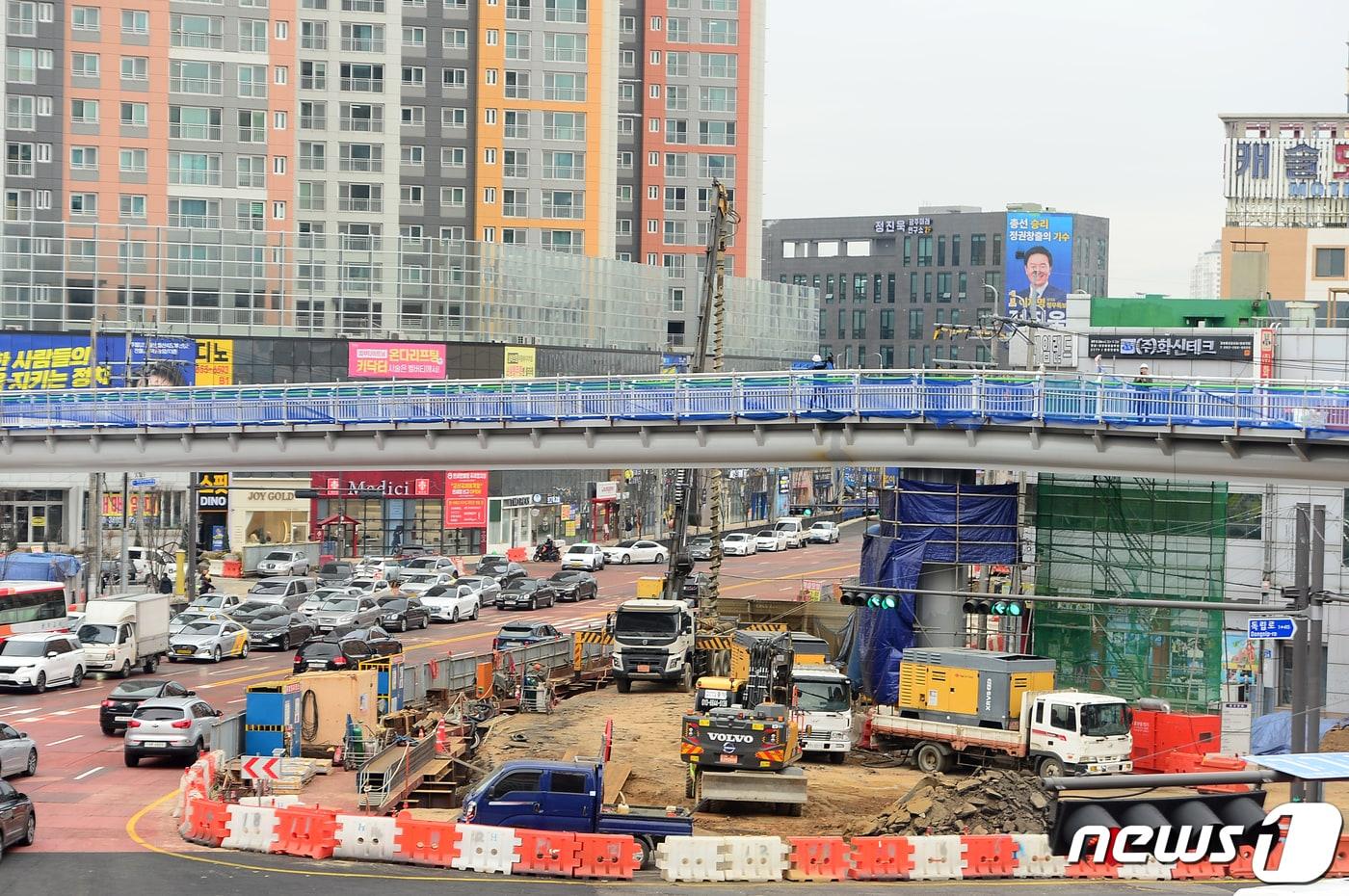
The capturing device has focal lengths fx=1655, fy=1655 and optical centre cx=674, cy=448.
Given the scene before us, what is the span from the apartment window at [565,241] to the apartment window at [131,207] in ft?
85.3

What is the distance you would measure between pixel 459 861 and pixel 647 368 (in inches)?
3304

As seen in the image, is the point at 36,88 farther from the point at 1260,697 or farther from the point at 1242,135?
the point at 1260,697

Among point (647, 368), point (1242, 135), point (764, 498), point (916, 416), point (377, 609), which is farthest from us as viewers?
point (764, 498)

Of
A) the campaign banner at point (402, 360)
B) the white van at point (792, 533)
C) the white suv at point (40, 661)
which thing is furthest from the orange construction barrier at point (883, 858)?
the white van at point (792, 533)

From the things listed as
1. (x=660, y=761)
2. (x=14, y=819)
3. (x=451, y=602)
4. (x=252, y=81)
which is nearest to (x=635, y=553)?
(x=451, y=602)

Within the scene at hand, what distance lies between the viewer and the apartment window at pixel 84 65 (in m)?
95.4

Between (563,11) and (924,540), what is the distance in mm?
71679

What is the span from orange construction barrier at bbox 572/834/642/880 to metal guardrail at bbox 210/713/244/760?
32.2 ft

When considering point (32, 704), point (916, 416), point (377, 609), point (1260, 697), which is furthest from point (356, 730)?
point (1260, 697)

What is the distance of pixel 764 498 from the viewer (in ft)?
409

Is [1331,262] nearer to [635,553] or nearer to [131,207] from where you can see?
[635,553]

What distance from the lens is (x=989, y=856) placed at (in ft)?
88.0

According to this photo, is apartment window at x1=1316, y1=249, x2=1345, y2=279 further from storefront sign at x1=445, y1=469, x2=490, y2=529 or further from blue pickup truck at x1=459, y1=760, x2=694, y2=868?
blue pickup truck at x1=459, y1=760, x2=694, y2=868

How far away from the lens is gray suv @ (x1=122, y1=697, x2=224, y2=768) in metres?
34.1
